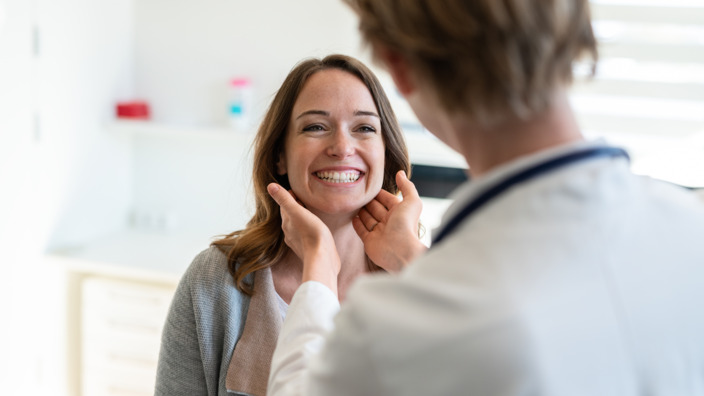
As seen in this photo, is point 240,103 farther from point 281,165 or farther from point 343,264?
point 343,264

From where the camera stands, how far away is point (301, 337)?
3.26 ft

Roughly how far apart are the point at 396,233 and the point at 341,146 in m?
0.29

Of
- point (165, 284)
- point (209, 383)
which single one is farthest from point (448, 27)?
point (165, 284)

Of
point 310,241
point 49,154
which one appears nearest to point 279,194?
point 310,241

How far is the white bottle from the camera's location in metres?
3.06

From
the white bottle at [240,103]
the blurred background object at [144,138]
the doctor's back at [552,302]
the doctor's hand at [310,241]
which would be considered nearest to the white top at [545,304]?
the doctor's back at [552,302]

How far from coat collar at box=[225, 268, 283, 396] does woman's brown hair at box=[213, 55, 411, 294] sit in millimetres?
48

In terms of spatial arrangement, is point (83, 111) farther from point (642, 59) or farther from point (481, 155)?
point (481, 155)

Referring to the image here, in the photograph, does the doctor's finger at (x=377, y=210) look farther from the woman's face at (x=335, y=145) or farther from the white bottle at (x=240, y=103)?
Result: the white bottle at (x=240, y=103)

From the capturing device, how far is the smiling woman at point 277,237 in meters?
1.51

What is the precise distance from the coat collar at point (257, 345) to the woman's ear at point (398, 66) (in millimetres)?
807

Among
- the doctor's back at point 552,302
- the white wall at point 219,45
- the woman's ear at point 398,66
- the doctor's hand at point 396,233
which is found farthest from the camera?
the white wall at point 219,45

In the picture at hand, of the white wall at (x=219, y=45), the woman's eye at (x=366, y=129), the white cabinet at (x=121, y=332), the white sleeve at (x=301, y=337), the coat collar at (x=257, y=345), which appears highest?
the white wall at (x=219, y=45)

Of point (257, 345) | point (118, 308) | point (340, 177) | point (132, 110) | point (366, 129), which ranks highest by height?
point (132, 110)
